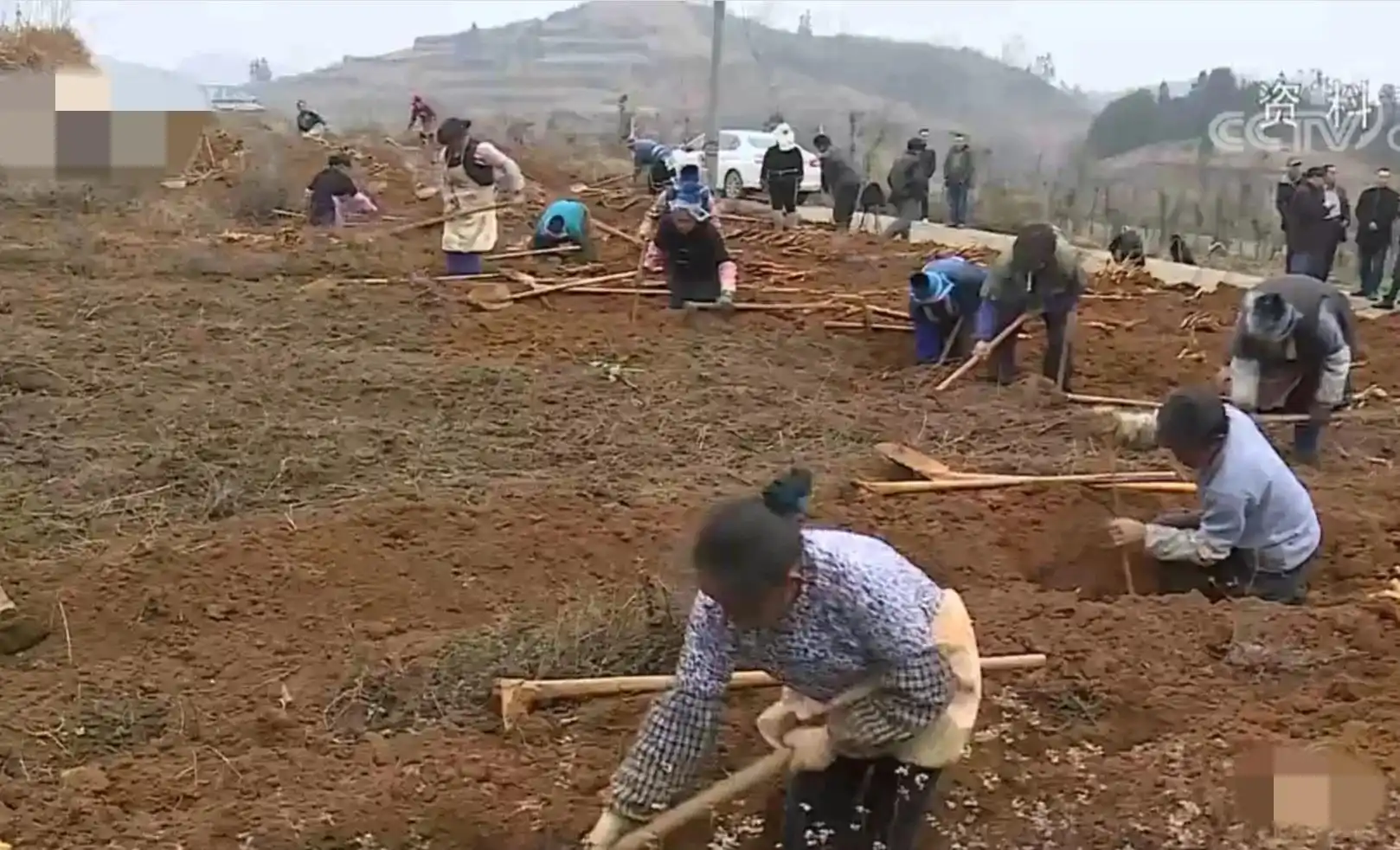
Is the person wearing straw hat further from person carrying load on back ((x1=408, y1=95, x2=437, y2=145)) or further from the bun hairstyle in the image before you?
person carrying load on back ((x1=408, y1=95, x2=437, y2=145))

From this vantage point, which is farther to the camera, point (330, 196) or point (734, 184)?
point (734, 184)

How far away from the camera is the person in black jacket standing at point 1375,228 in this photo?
12117mm

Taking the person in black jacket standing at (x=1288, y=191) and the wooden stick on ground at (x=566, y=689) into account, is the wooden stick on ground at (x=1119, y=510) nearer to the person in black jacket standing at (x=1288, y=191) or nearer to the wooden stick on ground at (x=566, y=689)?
the wooden stick on ground at (x=566, y=689)

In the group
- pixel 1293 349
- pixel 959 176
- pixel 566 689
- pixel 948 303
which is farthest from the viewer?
pixel 959 176

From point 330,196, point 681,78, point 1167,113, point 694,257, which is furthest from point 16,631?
point 681,78

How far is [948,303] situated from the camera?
8930 millimetres

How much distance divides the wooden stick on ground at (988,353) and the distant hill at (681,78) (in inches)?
1672

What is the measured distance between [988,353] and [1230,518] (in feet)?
12.0

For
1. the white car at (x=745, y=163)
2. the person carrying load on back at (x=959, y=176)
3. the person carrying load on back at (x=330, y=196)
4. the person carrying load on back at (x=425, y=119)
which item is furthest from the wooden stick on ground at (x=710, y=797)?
the person carrying load on back at (x=425, y=119)

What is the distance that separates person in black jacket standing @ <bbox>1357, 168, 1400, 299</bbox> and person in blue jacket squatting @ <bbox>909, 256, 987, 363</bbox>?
4.72 meters

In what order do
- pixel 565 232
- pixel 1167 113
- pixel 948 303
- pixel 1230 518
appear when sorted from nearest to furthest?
pixel 1230 518 → pixel 948 303 → pixel 565 232 → pixel 1167 113

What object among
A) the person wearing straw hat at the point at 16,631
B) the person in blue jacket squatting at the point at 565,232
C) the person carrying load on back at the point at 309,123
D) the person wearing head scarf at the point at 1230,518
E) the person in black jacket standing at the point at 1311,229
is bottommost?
the person wearing straw hat at the point at 16,631

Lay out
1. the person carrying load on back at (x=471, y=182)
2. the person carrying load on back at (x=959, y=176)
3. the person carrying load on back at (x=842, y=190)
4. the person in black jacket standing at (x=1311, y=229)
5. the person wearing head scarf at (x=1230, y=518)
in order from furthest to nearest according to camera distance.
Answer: the person carrying load on back at (x=959, y=176) → the person carrying load on back at (x=842, y=190) → the person in black jacket standing at (x=1311, y=229) → the person carrying load on back at (x=471, y=182) → the person wearing head scarf at (x=1230, y=518)
